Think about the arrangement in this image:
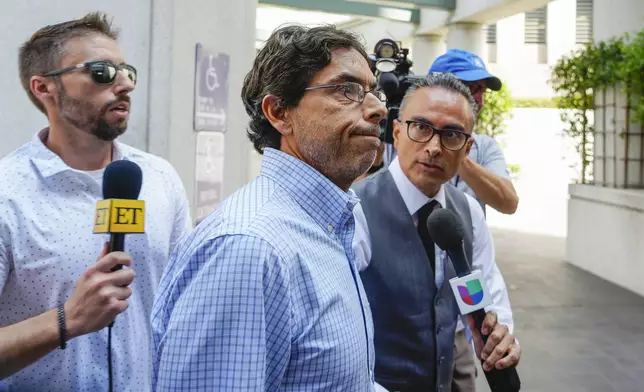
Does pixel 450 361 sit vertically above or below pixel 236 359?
below

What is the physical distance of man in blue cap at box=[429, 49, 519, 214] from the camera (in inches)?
130

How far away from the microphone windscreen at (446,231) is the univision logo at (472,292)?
15 cm

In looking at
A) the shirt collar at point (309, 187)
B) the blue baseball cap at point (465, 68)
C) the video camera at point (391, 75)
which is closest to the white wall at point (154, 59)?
the video camera at point (391, 75)

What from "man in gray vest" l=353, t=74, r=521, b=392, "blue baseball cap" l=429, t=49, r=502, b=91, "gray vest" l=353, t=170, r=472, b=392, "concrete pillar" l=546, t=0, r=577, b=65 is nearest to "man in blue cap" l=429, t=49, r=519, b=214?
"blue baseball cap" l=429, t=49, r=502, b=91

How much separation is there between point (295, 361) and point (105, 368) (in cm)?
86

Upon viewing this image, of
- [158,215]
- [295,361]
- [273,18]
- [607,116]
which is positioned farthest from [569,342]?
[273,18]

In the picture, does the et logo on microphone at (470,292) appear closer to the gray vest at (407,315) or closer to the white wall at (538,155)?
the gray vest at (407,315)

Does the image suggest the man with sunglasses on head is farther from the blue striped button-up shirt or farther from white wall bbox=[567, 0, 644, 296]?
white wall bbox=[567, 0, 644, 296]

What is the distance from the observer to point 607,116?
878cm

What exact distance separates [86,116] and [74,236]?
376mm

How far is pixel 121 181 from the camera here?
5.94 ft

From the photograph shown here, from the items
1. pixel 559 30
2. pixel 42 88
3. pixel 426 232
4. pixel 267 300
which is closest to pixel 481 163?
pixel 426 232

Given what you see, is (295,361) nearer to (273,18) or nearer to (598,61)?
(598,61)

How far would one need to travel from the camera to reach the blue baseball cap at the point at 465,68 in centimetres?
349
